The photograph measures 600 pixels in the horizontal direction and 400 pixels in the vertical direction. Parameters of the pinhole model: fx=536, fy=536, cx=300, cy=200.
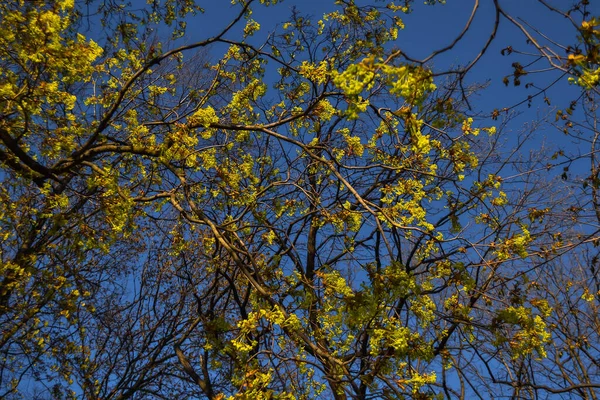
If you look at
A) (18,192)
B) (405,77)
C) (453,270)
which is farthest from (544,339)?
(18,192)

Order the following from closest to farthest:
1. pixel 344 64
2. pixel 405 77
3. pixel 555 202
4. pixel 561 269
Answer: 1. pixel 405 77
2. pixel 344 64
3. pixel 555 202
4. pixel 561 269

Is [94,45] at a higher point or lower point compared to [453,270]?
higher

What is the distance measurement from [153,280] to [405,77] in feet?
25.7

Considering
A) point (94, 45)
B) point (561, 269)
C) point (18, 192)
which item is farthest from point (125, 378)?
point (561, 269)

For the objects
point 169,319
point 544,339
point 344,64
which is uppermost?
→ point 344,64

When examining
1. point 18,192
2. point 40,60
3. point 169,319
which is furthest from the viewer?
point 169,319

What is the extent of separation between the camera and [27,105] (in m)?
3.99

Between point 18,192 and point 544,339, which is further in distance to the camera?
point 18,192

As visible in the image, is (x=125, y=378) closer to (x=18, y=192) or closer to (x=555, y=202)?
(x=18, y=192)

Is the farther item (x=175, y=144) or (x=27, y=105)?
(x=175, y=144)

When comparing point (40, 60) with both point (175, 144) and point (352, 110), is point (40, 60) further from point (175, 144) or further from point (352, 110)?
point (352, 110)

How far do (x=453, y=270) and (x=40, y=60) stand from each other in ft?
11.0

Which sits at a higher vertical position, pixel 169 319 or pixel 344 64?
pixel 344 64

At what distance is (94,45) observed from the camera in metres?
4.00
